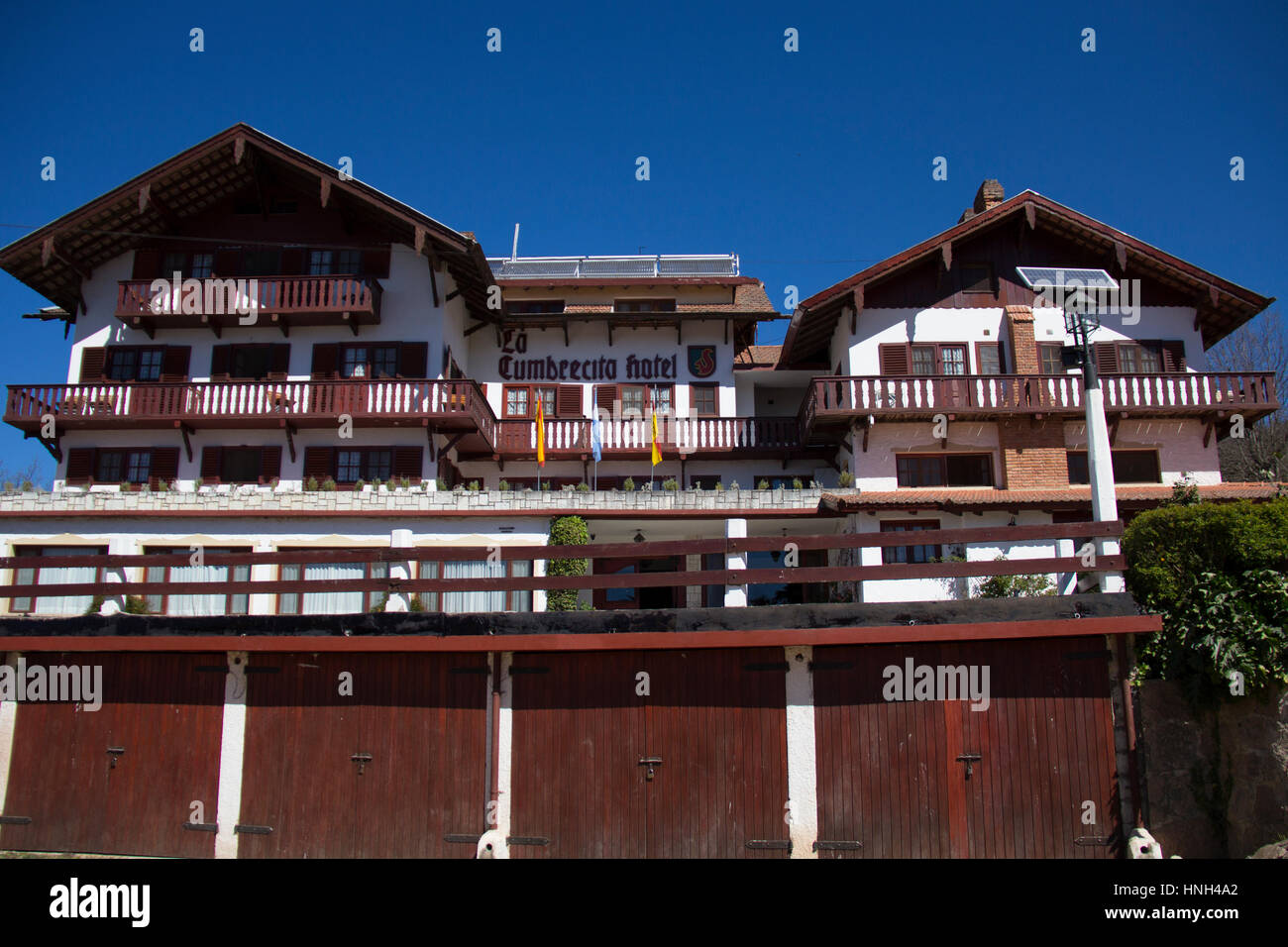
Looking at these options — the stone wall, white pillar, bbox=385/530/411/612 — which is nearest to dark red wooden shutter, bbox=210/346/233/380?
white pillar, bbox=385/530/411/612

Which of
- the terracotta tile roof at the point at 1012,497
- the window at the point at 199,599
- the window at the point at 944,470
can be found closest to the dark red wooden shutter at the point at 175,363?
the window at the point at 199,599

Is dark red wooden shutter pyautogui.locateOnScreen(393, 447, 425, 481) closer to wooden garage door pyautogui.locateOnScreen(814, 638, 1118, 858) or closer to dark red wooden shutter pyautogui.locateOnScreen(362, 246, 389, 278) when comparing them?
dark red wooden shutter pyautogui.locateOnScreen(362, 246, 389, 278)

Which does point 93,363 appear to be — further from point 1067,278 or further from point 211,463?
point 1067,278

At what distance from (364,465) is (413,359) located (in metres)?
3.40

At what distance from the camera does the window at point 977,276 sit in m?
28.4

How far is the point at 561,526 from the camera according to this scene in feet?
79.8

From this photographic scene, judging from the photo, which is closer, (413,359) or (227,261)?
(413,359)

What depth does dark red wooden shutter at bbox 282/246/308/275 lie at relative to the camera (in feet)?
95.8

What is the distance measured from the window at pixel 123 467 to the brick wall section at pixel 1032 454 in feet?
79.0

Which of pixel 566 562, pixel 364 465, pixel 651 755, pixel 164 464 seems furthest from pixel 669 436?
pixel 651 755

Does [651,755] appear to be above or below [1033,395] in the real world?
below

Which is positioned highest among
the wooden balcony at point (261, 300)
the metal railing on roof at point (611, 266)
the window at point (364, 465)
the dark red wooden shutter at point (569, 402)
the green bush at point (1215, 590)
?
the metal railing on roof at point (611, 266)

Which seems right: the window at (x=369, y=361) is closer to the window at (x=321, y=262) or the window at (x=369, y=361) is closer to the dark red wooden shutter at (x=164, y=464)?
the window at (x=321, y=262)
